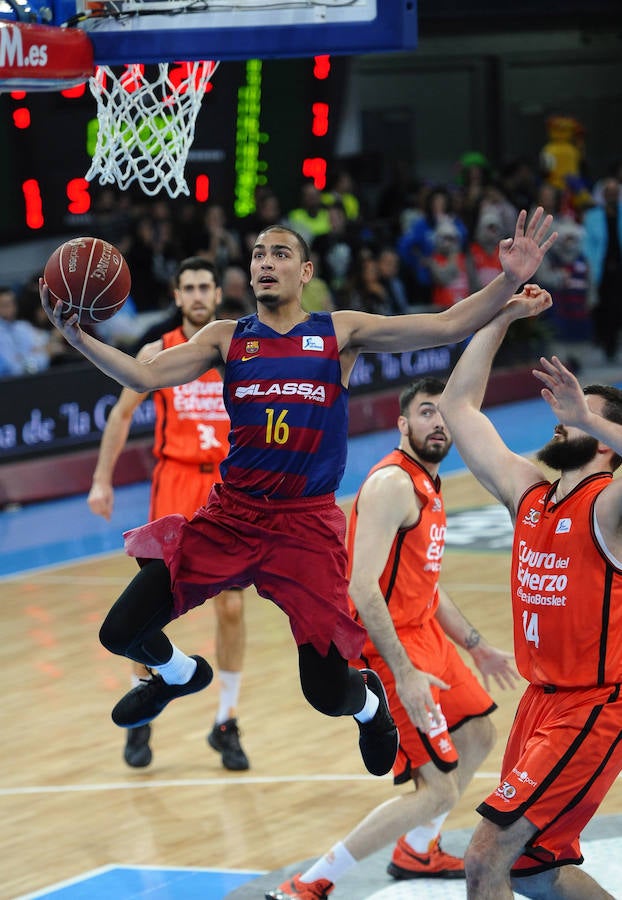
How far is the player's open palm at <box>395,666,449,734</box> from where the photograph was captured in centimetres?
579

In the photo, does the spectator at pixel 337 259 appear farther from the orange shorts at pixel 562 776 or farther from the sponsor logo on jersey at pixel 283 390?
the orange shorts at pixel 562 776

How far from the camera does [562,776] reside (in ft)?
16.1

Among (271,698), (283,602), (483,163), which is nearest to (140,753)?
(271,698)

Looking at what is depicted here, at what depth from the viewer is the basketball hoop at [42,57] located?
5590 mm

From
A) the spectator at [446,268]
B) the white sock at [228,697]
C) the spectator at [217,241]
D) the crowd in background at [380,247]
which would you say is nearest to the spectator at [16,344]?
the crowd in background at [380,247]

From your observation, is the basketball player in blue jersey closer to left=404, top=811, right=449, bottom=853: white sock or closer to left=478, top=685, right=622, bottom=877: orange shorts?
→ left=478, top=685, right=622, bottom=877: orange shorts

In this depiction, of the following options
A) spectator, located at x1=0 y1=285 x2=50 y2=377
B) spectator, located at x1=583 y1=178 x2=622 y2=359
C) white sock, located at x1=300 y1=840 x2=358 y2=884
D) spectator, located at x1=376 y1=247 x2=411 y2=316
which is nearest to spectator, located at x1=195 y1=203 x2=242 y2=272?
spectator, located at x1=376 y1=247 x2=411 y2=316

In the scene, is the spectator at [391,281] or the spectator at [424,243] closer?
the spectator at [391,281]

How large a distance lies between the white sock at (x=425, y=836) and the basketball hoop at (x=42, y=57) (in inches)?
126

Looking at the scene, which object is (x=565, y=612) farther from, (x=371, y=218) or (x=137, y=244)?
(x=371, y=218)

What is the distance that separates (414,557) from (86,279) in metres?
1.92

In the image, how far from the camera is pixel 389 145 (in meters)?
26.6

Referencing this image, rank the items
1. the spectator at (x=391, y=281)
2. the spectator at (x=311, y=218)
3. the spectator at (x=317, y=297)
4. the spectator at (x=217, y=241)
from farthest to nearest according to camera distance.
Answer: the spectator at (x=311, y=218), the spectator at (x=391, y=281), the spectator at (x=217, y=241), the spectator at (x=317, y=297)

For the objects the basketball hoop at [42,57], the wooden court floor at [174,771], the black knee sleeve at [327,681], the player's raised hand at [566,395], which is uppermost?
the basketball hoop at [42,57]
